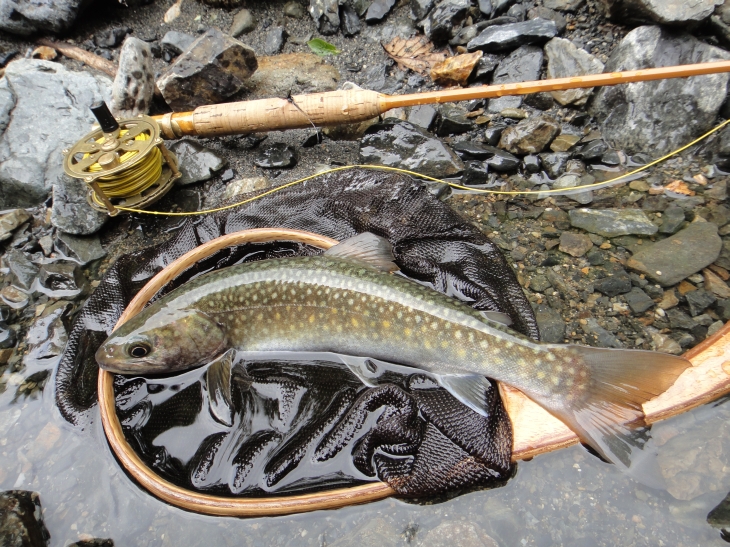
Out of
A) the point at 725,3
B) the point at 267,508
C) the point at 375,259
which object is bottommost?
the point at 267,508

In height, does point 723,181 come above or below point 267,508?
above

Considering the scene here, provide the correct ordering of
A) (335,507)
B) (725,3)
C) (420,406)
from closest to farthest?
(335,507) < (420,406) < (725,3)

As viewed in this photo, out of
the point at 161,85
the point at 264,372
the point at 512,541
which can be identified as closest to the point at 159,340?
the point at 264,372

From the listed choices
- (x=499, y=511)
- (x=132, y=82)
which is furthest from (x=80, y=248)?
(x=499, y=511)

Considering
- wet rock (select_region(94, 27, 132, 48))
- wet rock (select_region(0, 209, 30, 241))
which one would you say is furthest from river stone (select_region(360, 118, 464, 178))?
wet rock (select_region(94, 27, 132, 48))

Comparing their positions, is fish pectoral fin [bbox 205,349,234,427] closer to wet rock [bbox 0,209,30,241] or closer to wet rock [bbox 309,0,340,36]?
wet rock [bbox 0,209,30,241]

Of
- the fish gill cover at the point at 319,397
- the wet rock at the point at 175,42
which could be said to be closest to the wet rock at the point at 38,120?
the wet rock at the point at 175,42

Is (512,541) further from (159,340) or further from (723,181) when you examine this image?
(723,181)
